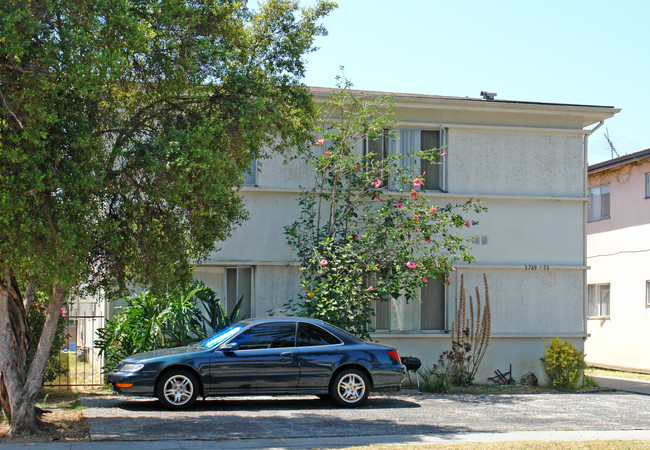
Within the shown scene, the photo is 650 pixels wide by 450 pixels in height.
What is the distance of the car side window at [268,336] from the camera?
1230 cm

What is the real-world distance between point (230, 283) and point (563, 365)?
7112mm

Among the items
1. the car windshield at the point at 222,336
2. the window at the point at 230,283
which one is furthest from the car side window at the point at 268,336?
the window at the point at 230,283

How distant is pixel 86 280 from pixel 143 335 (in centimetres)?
373

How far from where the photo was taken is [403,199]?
15.6 meters

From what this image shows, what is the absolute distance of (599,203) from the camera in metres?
24.6

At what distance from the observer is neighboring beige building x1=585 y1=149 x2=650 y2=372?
22141 mm

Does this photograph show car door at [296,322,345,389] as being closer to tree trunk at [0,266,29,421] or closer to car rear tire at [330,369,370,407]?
car rear tire at [330,369,370,407]

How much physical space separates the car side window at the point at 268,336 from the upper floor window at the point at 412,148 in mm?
5021

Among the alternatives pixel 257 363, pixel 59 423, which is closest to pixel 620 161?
pixel 257 363

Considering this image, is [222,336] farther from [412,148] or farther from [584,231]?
[584,231]

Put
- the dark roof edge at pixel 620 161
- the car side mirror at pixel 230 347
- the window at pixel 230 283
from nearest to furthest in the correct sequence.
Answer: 1. the car side mirror at pixel 230 347
2. the window at pixel 230 283
3. the dark roof edge at pixel 620 161

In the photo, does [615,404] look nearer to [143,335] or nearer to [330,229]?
[330,229]

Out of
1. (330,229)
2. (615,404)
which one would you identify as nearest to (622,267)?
(615,404)

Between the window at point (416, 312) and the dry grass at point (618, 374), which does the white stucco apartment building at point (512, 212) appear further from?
the dry grass at point (618, 374)
